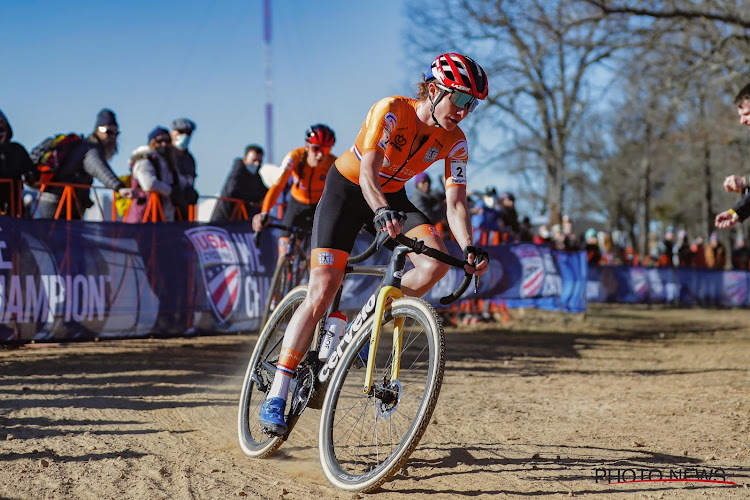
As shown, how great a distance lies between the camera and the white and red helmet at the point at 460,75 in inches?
161

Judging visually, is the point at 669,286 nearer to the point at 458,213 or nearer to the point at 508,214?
the point at 508,214

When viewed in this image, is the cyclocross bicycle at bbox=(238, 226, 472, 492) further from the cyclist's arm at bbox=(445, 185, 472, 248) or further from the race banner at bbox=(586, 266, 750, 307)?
the race banner at bbox=(586, 266, 750, 307)

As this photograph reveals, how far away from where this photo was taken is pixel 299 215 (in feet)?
27.6

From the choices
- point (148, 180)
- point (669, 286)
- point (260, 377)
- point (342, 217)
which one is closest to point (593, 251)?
point (669, 286)

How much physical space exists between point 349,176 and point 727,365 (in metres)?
6.74

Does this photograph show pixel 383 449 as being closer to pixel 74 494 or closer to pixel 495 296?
pixel 74 494

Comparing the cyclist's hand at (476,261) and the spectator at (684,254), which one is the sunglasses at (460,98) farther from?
the spectator at (684,254)

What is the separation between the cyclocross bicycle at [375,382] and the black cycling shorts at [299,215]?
3.94 metres

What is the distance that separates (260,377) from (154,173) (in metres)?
5.11

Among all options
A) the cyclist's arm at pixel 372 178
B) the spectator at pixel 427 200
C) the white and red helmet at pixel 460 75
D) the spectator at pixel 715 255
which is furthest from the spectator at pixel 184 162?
the spectator at pixel 715 255

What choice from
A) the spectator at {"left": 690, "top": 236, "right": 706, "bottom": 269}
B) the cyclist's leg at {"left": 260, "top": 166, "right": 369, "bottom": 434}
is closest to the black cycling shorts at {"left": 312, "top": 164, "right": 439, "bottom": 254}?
Result: the cyclist's leg at {"left": 260, "top": 166, "right": 369, "bottom": 434}

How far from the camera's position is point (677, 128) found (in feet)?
99.6

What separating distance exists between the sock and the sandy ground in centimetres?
42

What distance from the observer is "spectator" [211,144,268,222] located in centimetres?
1101
